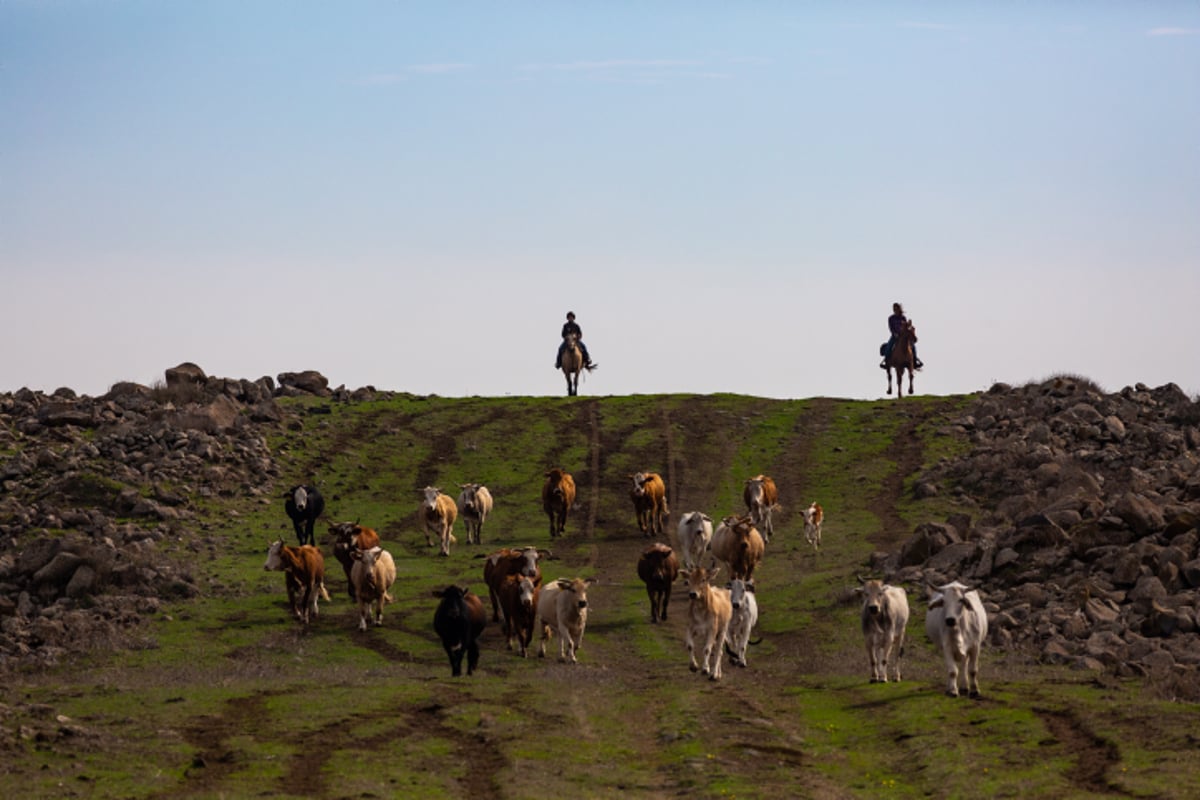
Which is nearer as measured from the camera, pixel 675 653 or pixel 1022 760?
pixel 1022 760

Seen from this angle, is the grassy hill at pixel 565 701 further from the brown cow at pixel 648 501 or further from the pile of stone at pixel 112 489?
the pile of stone at pixel 112 489

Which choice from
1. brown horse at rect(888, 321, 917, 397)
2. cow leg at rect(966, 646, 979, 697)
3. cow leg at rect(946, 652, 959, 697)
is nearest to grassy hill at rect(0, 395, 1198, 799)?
cow leg at rect(946, 652, 959, 697)

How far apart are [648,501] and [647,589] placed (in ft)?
34.3

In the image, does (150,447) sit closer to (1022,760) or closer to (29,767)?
(29,767)

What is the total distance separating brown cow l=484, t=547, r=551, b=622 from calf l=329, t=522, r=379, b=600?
4051mm

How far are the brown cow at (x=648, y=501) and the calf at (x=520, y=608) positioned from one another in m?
15.1

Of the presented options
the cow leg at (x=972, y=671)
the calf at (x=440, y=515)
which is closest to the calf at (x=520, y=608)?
the cow leg at (x=972, y=671)

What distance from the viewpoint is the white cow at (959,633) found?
1048 inches

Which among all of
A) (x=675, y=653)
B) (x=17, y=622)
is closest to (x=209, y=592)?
(x=17, y=622)

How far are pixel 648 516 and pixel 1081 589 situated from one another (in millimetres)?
16464

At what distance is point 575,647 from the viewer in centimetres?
3338

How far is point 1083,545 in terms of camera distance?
122 ft

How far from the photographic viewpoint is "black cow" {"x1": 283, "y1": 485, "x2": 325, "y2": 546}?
149 feet

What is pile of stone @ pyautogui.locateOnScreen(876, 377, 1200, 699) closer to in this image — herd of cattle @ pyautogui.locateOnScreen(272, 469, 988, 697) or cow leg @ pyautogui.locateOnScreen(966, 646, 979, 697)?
herd of cattle @ pyautogui.locateOnScreen(272, 469, 988, 697)
